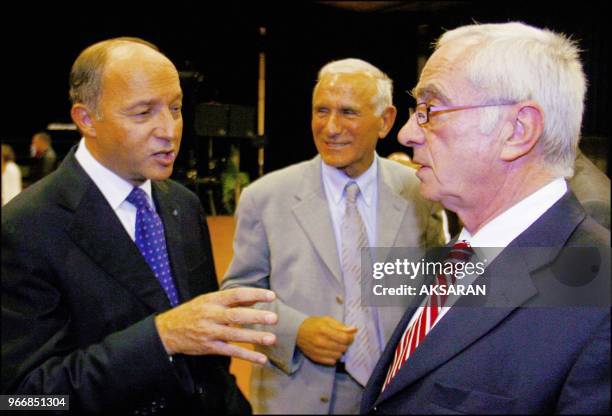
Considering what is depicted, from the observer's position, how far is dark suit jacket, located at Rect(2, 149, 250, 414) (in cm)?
78

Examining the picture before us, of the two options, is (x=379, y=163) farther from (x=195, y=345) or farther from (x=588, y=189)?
(x=195, y=345)

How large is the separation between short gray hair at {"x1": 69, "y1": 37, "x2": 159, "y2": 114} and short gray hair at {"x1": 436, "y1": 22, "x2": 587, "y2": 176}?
0.48m

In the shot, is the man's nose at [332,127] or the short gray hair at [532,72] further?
the man's nose at [332,127]

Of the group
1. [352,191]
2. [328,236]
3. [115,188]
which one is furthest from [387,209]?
[115,188]

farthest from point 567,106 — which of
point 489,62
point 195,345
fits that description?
point 195,345

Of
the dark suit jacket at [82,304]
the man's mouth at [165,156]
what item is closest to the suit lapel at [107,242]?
the dark suit jacket at [82,304]

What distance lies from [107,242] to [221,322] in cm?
24

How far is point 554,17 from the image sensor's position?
99cm

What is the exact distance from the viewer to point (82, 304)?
84 cm

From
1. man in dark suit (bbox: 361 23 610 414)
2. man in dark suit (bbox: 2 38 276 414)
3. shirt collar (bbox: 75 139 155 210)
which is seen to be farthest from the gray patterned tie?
shirt collar (bbox: 75 139 155 210)

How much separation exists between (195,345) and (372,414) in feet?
0.96

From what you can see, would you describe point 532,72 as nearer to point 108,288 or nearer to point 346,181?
point 346,181

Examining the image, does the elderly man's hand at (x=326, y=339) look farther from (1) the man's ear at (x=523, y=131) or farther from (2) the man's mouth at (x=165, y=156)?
(2) the man's mouth at (x=165, y=156)

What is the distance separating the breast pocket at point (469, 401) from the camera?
0.67 metres
